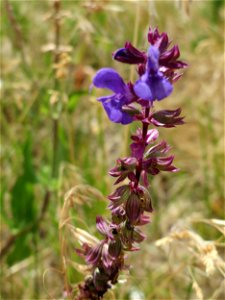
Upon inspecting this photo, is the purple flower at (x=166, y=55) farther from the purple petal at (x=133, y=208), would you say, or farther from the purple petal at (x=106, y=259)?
the purple petal at (x=106, y=259)

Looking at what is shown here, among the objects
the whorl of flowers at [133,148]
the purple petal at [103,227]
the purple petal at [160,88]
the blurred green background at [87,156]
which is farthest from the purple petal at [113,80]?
the blurred green background at [87,156]

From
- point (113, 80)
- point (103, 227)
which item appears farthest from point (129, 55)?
point (103, 227)

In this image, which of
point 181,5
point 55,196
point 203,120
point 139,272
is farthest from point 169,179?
point 181,5

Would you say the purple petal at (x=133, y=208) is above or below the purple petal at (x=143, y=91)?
below

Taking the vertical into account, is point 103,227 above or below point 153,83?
below

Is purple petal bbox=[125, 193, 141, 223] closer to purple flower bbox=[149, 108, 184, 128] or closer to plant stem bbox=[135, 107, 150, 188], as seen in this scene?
plant stem bbox=[135, 107, 150, 188]

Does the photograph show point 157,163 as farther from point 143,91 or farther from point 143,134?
point 143,91
